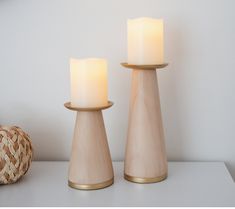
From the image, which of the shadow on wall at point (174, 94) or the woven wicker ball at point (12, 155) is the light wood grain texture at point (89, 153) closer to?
the woven wicker ball at point (12, 155)

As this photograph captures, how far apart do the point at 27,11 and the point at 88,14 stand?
0.13 m

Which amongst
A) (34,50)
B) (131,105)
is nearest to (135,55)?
(131,105)

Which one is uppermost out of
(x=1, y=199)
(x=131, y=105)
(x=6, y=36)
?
(x=6, y=36)

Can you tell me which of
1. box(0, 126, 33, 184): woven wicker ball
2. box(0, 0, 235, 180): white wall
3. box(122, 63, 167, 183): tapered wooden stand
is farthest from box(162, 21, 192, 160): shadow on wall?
box(0, 126, 33, 184): woven wicker ball

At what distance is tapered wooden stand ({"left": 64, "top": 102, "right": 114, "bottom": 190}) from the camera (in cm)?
77

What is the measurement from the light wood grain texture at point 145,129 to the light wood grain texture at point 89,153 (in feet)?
0.20

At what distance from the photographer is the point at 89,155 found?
77 cm

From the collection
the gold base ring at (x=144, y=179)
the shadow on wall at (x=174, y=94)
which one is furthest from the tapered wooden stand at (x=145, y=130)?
the shadow on wall at (x=174, y=94)

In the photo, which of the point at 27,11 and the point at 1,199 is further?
the point at 27,11

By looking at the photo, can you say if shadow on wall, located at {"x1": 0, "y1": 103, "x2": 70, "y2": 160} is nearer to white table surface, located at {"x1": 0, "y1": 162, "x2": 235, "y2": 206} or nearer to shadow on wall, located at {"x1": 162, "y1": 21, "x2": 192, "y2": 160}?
white table surface, located at {"x1": 0, "y1": 162, "x2": 235, "y2": 206}

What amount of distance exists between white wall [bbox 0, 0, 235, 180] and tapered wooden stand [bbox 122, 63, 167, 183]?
0.43 feet

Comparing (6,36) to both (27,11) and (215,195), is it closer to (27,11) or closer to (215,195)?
(27,11)

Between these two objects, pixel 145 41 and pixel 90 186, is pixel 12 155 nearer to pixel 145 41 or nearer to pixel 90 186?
pixel 90 186

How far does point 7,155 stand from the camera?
2.56ft
